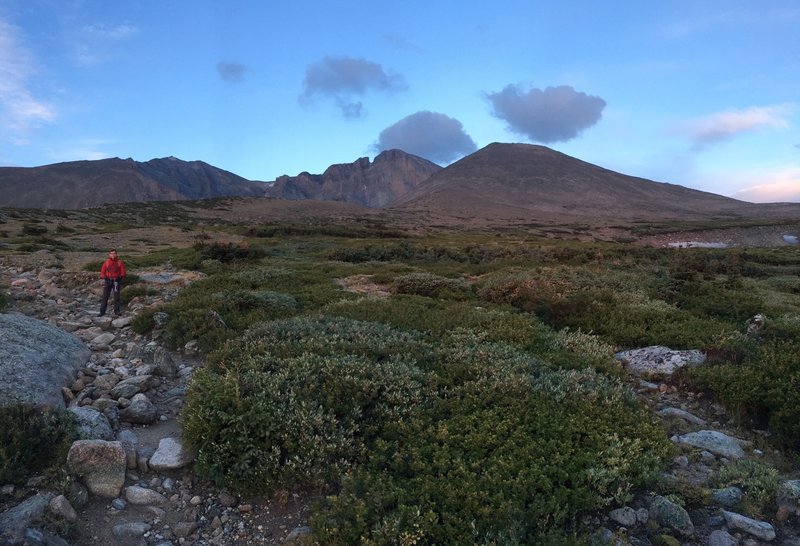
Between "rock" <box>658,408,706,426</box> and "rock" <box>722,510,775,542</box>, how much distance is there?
2.64 meters

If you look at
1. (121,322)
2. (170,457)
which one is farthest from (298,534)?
(121,322)

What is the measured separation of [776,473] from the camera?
557 cm

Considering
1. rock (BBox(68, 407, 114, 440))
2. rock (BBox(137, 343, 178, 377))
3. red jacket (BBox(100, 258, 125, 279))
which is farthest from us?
red jacket (BBox(100, 258, 125, 279))

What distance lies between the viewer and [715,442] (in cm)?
665

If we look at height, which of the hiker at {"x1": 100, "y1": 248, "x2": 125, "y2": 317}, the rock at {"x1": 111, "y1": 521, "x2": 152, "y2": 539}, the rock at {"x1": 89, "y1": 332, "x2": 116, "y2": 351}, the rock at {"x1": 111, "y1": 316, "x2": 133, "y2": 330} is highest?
the hiker at {"x1": 100, "y1": 248, "x2": 125, "y2": 317}

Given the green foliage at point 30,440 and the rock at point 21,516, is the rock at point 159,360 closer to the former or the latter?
the green foliage at point 30,440

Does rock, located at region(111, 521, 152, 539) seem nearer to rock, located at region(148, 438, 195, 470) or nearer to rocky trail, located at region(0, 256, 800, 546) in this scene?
rocky trail, located at region(0, 256, 800, 546)

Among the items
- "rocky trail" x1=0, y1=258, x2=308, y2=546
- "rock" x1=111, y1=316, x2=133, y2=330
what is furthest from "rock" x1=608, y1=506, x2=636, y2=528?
"rock" x1=111, y1=316, x2=133, y2=330

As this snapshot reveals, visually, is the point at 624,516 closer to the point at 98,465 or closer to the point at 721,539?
the point at 721,539

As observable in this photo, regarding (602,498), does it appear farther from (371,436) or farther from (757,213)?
(757,213)

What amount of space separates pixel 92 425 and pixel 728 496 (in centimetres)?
721

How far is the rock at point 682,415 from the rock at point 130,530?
270 inches

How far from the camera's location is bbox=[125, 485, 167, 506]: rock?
5.36 meters

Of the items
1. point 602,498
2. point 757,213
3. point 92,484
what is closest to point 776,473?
point 602,498
